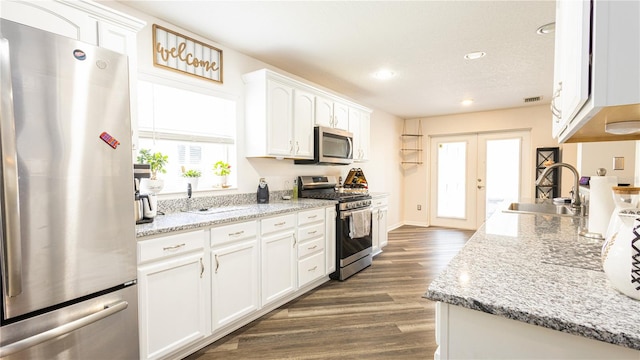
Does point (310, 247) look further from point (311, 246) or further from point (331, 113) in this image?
point (331, 113)

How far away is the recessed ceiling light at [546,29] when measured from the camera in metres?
2.35

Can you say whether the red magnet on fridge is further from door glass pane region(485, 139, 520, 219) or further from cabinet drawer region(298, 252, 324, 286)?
door glass pane region(485, 139, 520, 219)

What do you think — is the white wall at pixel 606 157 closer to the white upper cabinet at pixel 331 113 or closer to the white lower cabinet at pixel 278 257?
the white upper cabinet at pixel 331 113

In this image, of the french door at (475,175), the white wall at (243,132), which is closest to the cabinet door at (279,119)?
the white wall at (243,132)

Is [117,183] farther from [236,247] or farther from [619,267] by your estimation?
[619,267]

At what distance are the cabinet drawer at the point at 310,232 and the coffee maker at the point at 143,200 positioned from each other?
4.22 ft

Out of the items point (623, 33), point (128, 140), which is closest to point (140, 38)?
point (128, 140)

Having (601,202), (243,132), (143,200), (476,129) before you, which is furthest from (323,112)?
(476,129)

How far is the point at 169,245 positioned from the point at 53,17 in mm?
1325

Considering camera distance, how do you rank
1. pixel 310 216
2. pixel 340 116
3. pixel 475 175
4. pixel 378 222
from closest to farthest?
pixel 310 216 < pixel 340 116 < pixel 378 222 < pixel 475 175

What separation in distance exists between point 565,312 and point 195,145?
272 cm

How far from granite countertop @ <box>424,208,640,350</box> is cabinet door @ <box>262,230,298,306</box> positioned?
1.58 m

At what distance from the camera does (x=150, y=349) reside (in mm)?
1703

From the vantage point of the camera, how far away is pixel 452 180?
620 centimetres
